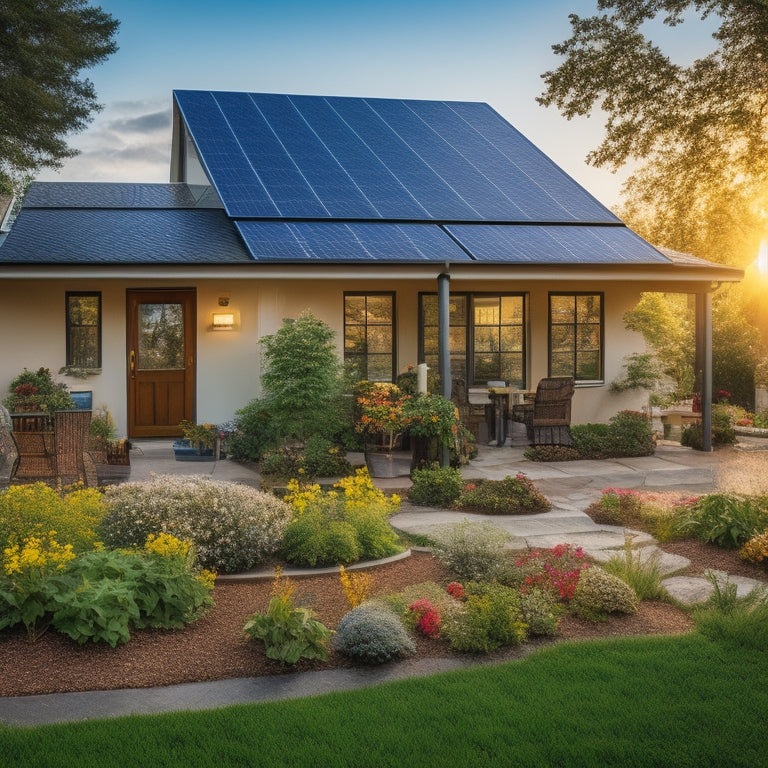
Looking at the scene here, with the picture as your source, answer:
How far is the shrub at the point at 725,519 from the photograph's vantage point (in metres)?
6.51

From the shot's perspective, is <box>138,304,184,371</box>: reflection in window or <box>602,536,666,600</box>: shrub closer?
<box>602,536,666,600</box>: shrub

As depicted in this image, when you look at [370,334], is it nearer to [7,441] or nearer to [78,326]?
[78,326]

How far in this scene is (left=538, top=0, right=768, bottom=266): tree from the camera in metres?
10.2

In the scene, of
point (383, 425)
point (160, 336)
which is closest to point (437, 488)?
point (383, 425)

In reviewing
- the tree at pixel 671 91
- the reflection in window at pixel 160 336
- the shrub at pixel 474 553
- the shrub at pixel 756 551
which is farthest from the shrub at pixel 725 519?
→ the reflection in window at pixel 160 336

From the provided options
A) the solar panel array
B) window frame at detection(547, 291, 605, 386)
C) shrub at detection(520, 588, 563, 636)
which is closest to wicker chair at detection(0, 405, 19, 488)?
the solar panel array

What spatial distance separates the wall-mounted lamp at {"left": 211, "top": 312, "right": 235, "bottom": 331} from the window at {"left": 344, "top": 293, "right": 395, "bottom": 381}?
5.70 ft

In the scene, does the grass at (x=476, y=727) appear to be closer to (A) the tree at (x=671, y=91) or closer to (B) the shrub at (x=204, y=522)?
(B) the shrub at (x=204, y=522)

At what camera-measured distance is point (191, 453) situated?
432 inches

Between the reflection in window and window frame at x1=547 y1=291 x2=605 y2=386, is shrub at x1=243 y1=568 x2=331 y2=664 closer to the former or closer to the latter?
the reflection in window

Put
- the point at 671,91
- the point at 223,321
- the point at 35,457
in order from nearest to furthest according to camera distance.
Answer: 1. the point at 35,457
2. the point at 671,91
3. the point at 223,321

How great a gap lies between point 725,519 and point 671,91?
22.5 ft

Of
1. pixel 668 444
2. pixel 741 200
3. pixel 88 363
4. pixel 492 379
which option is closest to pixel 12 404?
pixel 88 363

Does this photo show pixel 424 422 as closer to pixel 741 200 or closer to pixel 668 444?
pixel 668 444
